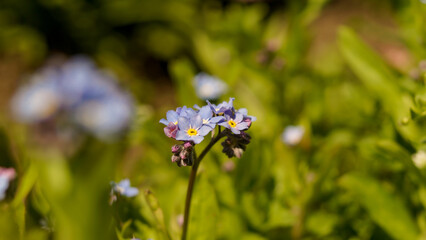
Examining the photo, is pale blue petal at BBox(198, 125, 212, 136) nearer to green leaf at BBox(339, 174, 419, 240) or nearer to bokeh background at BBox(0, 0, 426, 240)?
bokeh background at BBox(0, 0, 426, 240)

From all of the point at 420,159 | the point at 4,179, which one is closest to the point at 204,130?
the point at 4,179

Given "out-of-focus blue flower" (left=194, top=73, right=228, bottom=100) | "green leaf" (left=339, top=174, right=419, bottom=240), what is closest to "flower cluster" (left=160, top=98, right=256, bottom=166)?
"green leaf" (left=339, top=174, right=419, bottom=240)

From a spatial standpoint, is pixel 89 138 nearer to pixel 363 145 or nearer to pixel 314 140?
pixel 363 145

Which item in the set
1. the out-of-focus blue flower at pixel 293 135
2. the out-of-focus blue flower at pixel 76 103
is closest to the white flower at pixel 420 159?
the out-of-focus blue flower at pixel 293 135

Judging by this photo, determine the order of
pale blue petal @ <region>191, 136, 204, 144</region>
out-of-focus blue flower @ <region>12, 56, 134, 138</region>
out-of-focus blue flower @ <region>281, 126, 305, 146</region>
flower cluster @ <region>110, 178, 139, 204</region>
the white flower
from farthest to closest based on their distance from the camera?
out-of-focus blue flower @ <region>281, 126, 305, 146</region>
the white flower
flower cluster @ <region>110, 178, 139, 204</region>
pale blue petal @ <region>191, 136, 204, 144</region>
out-of-focus blue flower @ <region>12, 56, 134, 138</region>

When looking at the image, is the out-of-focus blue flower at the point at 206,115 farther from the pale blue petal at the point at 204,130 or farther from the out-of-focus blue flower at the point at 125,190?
the out-of-focus blue flower at the point at 125,190

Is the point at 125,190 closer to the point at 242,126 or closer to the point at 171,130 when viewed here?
the point at 171,130

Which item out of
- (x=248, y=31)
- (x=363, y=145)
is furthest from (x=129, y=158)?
(x=363, y=145)
